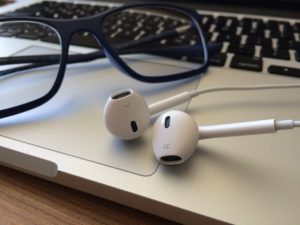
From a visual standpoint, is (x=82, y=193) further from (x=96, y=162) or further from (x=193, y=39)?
(x=193, y=39)

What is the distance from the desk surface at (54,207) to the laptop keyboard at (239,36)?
21cm

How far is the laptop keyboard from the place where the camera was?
33 cm

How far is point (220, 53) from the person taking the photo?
350mm

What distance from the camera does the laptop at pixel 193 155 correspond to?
0.17m

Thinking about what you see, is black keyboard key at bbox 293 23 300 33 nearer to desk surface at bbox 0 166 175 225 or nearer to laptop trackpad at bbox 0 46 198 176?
laptop trackpad at bbox 0 46 198 176

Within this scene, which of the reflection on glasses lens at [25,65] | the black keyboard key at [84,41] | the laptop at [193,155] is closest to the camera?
the laptop at [193,155]

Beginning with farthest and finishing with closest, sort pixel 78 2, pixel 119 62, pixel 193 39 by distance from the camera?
1. pixel 78 2
2. pixel 193 39
3. pixel 119 62

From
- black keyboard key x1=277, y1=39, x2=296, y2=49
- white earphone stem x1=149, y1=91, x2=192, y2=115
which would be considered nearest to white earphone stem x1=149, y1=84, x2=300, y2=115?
white earphone stem x1=149, y1=91, x2=192, y2=115

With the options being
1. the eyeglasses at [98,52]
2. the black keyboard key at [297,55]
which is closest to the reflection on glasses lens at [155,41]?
the eyeglasses at [98,52]

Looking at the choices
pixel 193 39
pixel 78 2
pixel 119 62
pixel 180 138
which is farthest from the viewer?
pixel 78 2

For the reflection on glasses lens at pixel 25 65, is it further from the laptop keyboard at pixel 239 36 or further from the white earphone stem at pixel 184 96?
the white earphone stem at pixel 184 96

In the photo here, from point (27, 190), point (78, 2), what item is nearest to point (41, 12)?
point (78, 2)

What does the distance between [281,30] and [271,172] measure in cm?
29

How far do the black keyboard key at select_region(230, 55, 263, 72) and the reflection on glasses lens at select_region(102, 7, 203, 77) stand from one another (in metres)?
0.04
